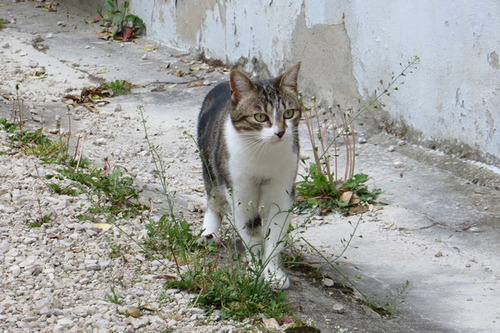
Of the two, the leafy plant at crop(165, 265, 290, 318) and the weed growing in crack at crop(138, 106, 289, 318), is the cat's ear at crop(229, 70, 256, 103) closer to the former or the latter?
A: the weed growing in crack at crop(138, 106, 289, 318)

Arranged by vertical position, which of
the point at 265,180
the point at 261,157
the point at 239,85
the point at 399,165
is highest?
the point at 239,85

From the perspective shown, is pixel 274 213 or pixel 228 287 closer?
pixel 228 287

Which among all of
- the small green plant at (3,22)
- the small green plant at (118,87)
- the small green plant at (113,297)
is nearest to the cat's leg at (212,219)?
the small green plant at (113,297)

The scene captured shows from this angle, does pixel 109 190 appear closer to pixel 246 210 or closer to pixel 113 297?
pixel 246 210

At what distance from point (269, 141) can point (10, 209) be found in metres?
1.41

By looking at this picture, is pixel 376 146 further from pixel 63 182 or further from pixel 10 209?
pixel 10 209

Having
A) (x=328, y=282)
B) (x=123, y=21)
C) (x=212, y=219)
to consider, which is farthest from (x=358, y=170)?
(x=123, y=21)

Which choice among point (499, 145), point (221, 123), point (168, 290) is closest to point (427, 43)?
point (499, 145)

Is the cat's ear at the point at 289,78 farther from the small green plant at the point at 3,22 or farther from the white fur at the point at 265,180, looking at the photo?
the small green plant at the point at 3,22

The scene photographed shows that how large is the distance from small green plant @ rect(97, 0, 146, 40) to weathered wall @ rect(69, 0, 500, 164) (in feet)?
5.64

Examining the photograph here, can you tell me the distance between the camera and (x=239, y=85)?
12.4ft

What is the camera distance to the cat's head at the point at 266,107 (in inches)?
145

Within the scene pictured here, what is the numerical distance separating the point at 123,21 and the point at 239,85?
235 inches

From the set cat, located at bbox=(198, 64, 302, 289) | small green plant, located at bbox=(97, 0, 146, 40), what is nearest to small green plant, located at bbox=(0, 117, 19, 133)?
cat, located at bbox=(198, 64, 302, 289)
